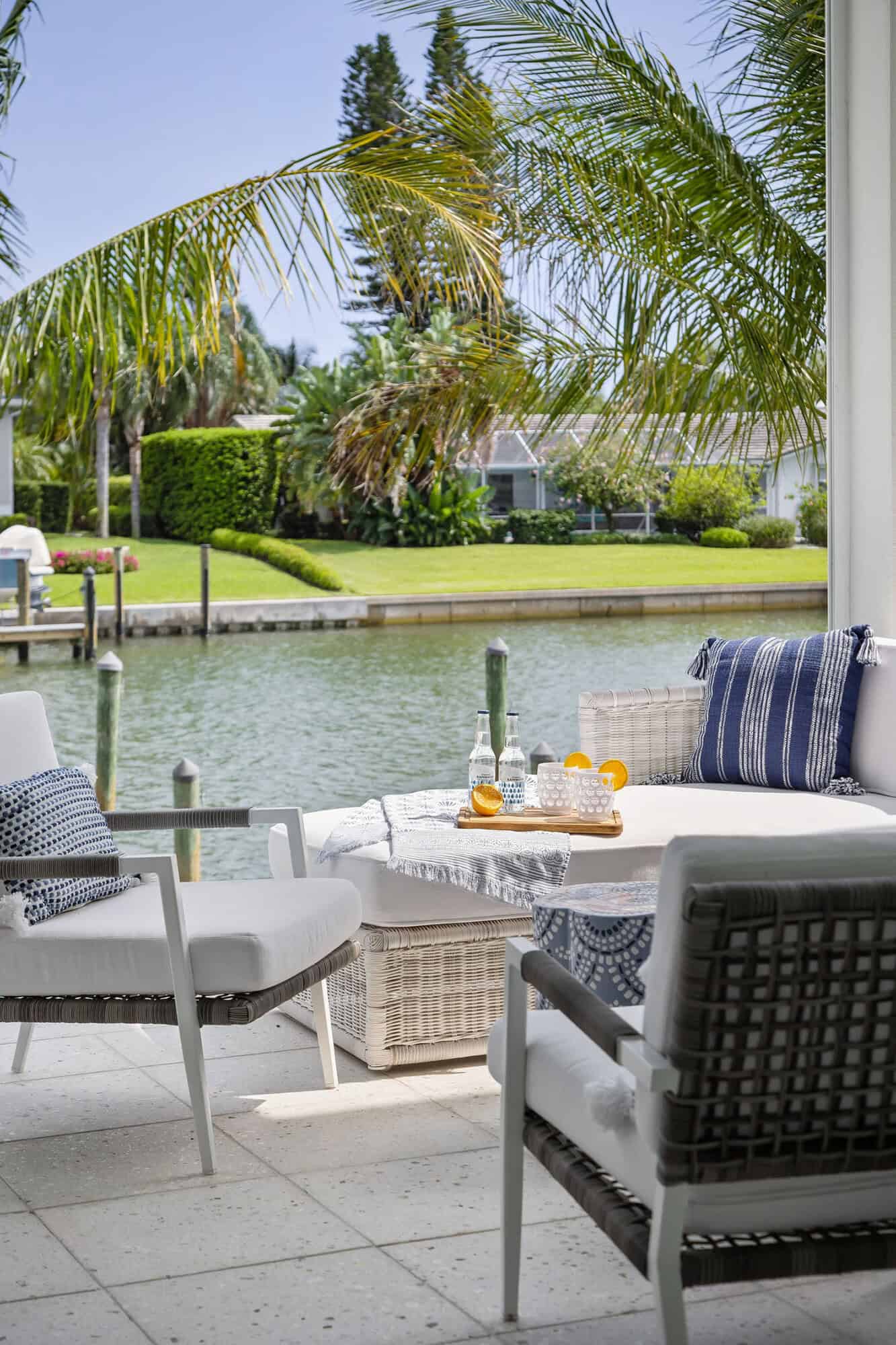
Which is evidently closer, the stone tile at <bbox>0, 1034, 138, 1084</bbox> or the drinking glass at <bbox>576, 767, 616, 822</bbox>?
the stone tile at <bbox>0, 1034, 138, 1084</bbox>

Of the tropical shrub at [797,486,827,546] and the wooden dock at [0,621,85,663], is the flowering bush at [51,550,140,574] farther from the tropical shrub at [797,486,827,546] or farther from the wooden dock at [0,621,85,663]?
the tropical shrub at [797,486,827,546]

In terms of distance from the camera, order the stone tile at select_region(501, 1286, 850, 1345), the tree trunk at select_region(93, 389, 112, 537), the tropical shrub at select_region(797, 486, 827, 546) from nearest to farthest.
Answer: the stone tile at select_region(501, 1286, 850, 1345), the tree trunk at select_region(93, 389, 112, 537), the tropical shrub at select_region(797, 486, 827, 546)

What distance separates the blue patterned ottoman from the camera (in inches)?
94.8

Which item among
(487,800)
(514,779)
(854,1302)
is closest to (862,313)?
(514,779)

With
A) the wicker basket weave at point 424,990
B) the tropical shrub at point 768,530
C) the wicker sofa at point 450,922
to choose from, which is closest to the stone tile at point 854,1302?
the wicker sofa at point 450,922

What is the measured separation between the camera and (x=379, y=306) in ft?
16.9

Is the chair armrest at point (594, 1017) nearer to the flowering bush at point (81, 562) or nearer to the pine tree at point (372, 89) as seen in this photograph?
the flowering bush at point (81, 562)

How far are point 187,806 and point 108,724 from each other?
39 cm

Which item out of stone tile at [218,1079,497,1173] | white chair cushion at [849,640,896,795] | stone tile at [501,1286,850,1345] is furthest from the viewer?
white chair cushion at [849,640,896,795]

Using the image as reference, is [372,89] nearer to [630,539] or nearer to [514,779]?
[630,539]

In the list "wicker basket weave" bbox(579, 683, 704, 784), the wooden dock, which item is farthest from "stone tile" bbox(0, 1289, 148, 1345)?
the wooden dock

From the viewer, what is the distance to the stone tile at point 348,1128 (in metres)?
2.75

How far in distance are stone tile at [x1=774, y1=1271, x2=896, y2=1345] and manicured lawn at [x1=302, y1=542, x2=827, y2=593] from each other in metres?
3.31

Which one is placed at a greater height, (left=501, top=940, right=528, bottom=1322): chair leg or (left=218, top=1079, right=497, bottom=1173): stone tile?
(left=501, top=940, right=528, bottom=1322): chair leg
